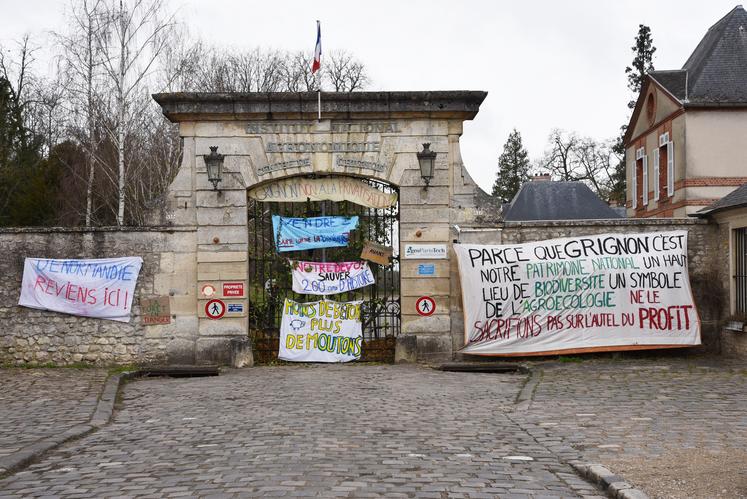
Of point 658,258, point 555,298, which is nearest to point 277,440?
point 555,298

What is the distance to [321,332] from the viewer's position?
14203 millimetres

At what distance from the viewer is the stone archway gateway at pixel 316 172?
13953mm

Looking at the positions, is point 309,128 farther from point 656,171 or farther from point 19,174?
point 19,174

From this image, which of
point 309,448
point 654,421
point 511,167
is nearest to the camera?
point 309,448

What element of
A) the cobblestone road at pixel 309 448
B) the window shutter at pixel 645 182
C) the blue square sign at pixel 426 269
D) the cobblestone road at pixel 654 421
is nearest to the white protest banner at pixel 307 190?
the blue square sign at pixel 426 269

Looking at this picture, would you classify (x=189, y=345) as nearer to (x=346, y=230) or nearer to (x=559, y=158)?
(x=346, y=230)

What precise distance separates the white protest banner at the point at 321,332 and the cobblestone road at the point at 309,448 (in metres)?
2.78

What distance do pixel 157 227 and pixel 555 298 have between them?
6993 millimetres

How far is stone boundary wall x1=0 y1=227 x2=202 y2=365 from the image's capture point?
13773 millimetres

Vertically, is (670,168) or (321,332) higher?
(670,168)

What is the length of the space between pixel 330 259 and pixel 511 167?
56311 millimetres

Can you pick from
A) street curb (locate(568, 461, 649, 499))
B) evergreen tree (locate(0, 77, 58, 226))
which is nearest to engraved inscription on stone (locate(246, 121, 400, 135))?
street curb (locate(568, 461, 649, 499))

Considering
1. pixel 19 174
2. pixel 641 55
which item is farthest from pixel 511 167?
pixel 19 174

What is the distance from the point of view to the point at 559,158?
57688 mm
